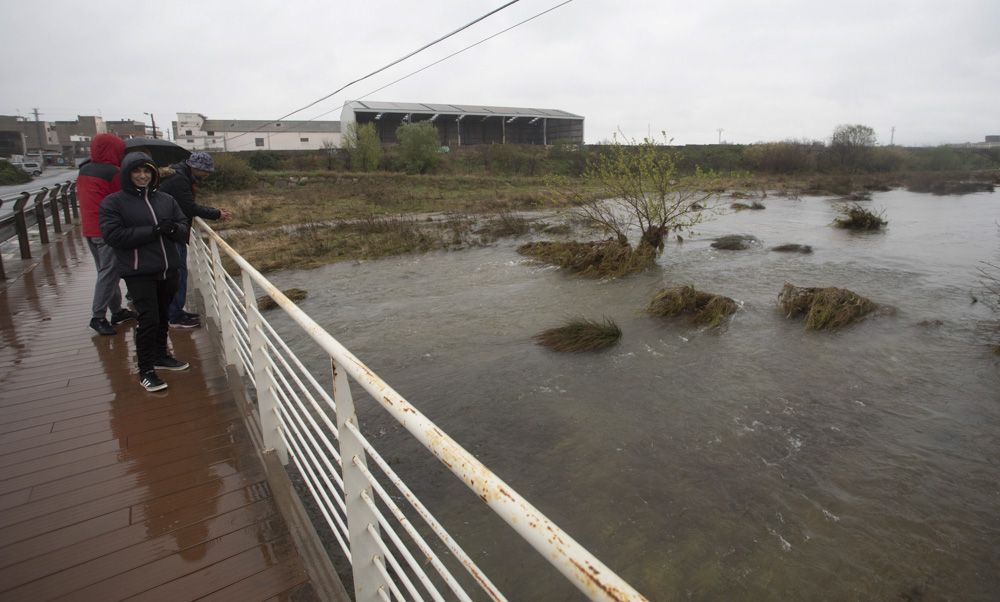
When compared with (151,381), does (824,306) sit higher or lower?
lower

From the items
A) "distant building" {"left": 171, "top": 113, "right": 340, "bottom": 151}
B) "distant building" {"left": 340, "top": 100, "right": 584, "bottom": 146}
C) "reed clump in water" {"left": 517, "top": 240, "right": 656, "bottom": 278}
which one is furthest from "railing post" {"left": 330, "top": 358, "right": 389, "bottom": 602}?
"distant building" {"left": 171, "top": 113, "right": 340, "bottom": 151}

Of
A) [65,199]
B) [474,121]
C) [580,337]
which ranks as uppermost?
[474,121]

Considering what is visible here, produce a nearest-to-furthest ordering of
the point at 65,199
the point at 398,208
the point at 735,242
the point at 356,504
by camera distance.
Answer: the point at 356,504 < the point at 735,242 < the point at 65,199 < the point at 398,208

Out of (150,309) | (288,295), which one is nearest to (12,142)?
(288,295)

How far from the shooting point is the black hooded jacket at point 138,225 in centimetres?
361

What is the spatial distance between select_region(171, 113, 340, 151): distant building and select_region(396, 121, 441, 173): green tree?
72.6 ft

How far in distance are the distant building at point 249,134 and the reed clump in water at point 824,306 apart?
6477cm

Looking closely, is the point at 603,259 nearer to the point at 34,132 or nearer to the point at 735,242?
the point at 735,242

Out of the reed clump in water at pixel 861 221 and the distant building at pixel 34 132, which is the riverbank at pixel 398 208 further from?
the distant building at pixel 34 132

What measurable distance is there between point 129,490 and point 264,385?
2.69 feet

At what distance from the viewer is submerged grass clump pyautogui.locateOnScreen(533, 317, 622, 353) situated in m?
7.64

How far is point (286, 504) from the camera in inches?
104

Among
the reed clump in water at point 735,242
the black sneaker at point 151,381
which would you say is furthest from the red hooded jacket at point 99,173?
the reed clump in water at point 735,242

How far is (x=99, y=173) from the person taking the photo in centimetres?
473
